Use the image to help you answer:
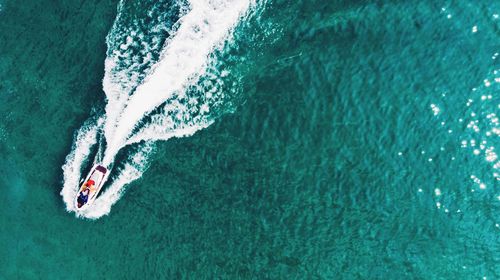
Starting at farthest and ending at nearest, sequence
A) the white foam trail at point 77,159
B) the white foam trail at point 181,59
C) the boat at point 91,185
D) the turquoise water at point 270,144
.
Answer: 1. the white foam trail at point 77,159
2. the boat at point 91,185
3. the white foam trail at point 181,59
4. the turquoise water at point 270,144

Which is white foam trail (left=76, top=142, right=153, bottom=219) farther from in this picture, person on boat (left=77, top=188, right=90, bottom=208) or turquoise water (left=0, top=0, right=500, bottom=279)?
person on boat (left=77, top=188, right=90, bottom=208)

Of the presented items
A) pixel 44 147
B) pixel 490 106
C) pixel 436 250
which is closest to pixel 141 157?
pixel 44 147

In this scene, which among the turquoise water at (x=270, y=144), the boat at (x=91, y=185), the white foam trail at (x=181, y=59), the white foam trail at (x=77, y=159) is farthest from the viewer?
the white foam trail at (x=77, y=159)

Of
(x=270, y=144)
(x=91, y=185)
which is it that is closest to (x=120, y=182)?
(x=91, y=185)

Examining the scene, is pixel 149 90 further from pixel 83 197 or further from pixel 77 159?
pixel 83 197

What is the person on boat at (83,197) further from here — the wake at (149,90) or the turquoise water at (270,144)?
the turquoise water at (270,144)

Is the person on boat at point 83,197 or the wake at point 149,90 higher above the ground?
the wake at point 149,90

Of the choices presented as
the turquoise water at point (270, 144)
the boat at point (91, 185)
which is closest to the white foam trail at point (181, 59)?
the turquoise water at point (270, 144)

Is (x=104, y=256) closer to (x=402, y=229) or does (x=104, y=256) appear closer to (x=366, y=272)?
(x=366, y=272)
